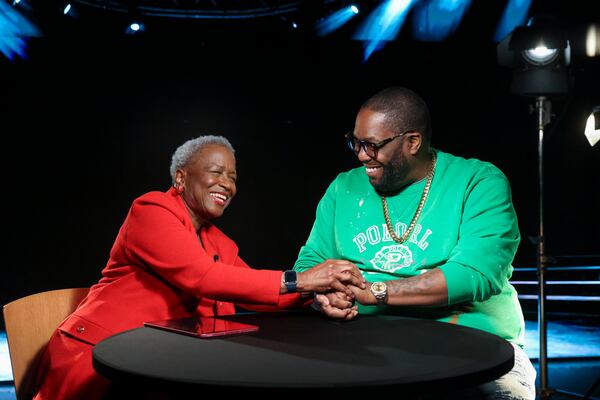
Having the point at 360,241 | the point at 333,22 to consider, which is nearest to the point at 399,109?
the point at 360,241

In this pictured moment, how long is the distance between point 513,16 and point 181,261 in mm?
5488

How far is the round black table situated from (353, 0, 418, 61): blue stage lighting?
5273mm

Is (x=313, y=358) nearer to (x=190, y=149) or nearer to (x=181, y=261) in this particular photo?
(x=181, y=261)

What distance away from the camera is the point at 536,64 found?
4.21 metres

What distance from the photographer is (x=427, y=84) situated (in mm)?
7656

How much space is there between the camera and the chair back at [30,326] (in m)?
2.09

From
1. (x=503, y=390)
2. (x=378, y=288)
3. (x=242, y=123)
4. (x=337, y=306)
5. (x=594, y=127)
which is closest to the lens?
(x=503, y=390)

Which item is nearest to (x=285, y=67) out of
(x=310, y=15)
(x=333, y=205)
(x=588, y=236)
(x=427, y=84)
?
(x=310, y=15)

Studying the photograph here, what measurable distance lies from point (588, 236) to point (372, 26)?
3.65 metres

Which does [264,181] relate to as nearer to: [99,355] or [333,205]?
[333,205]

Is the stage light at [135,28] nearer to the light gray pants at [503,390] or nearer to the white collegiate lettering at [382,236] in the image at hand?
the white collegiate lettering at [382,236]

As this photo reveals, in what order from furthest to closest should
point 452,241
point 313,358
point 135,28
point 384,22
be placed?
1. point 384,22
2. point 135,28
3. point 452,241
4. point 313,358

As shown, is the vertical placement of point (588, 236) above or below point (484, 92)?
below

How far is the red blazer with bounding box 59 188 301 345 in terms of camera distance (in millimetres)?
2072
